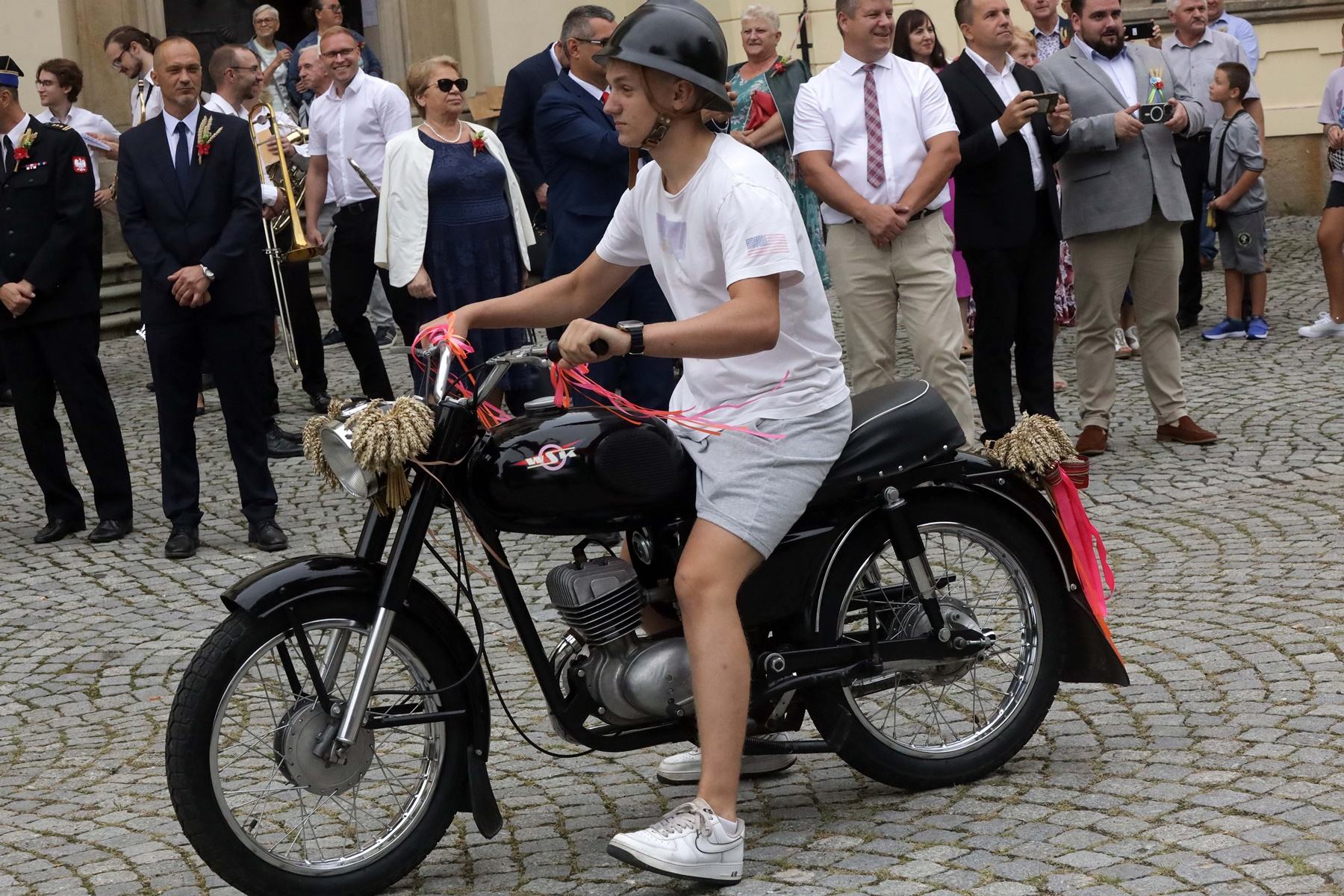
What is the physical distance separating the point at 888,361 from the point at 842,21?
1442mm

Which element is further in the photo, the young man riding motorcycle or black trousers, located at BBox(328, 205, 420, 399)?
black trousers, located at BBox(328, 205, 420, 399)

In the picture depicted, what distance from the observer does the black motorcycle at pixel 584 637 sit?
3.92 meters

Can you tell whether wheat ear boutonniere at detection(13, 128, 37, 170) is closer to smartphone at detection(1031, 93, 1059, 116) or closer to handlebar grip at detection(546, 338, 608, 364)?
smartphone at detection(1031, 93, 1059, 116)

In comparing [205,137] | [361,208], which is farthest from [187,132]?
[361,208]

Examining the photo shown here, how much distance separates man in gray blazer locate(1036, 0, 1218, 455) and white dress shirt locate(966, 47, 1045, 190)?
165 mm

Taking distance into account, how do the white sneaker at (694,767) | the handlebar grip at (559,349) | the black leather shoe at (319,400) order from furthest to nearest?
1. the black leather shoe at (319,400)
2. the white sneaker at (694,767)
3. the handlebar grip at (559,349)

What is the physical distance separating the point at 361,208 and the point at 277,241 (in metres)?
0.63

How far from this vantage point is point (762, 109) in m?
10.4

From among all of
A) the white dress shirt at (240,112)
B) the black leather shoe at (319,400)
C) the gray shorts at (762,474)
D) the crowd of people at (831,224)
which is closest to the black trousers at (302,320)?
the black leather shoe at (319,400)

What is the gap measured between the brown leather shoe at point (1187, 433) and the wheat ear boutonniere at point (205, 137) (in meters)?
4.45

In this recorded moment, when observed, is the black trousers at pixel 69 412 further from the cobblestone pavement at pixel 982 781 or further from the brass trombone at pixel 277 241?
the brass trombone at pixel 277 241

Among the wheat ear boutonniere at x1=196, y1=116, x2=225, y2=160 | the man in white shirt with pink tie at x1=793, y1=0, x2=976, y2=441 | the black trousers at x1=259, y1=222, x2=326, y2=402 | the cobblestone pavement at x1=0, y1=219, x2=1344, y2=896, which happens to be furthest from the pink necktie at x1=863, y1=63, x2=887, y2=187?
the black trousers at x1=259, y1=222, x2=326, y2=402

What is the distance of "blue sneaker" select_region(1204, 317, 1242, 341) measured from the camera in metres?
11.6

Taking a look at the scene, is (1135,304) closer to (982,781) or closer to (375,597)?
(982,781)
